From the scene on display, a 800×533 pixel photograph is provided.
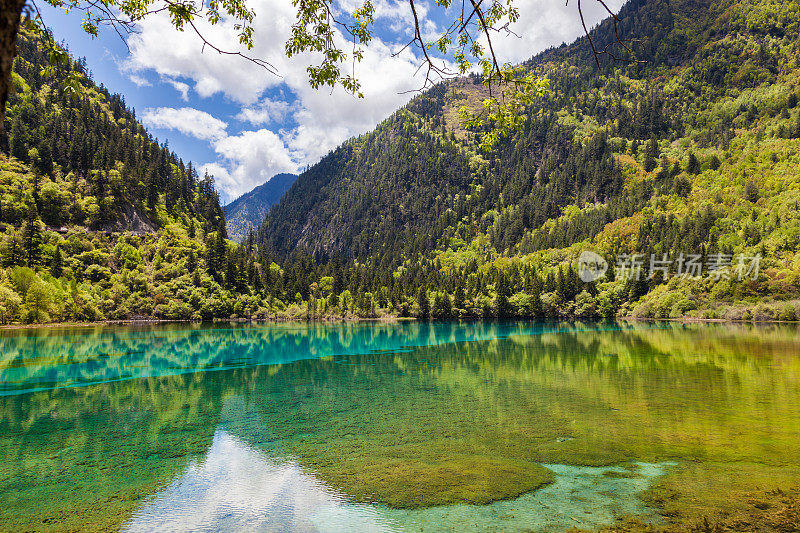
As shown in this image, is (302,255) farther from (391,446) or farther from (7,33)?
(7,33)

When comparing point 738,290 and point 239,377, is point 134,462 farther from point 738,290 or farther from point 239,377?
point 738,290

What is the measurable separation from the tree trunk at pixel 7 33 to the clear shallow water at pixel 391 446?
28.7ft

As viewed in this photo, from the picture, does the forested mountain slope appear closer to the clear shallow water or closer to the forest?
the forest

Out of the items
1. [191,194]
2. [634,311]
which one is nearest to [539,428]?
[634,311]

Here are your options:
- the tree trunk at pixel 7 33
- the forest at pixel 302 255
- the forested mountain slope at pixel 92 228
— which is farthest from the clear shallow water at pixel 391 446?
the forested mountain slope at pixel 92 228

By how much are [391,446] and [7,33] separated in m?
12.9

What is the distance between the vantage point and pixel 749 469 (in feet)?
34.4

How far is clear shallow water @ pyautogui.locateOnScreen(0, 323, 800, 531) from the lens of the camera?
9094mm

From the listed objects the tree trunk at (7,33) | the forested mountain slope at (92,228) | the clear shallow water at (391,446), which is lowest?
the clear shallow water at (391,446)

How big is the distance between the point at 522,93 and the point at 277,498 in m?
10.2

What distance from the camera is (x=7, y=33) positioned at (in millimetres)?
3115

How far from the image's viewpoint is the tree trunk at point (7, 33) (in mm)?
3078

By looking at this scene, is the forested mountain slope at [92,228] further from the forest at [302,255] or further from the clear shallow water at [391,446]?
the clear shallow water at [391,446]

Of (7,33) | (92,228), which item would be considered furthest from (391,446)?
(92,228)
